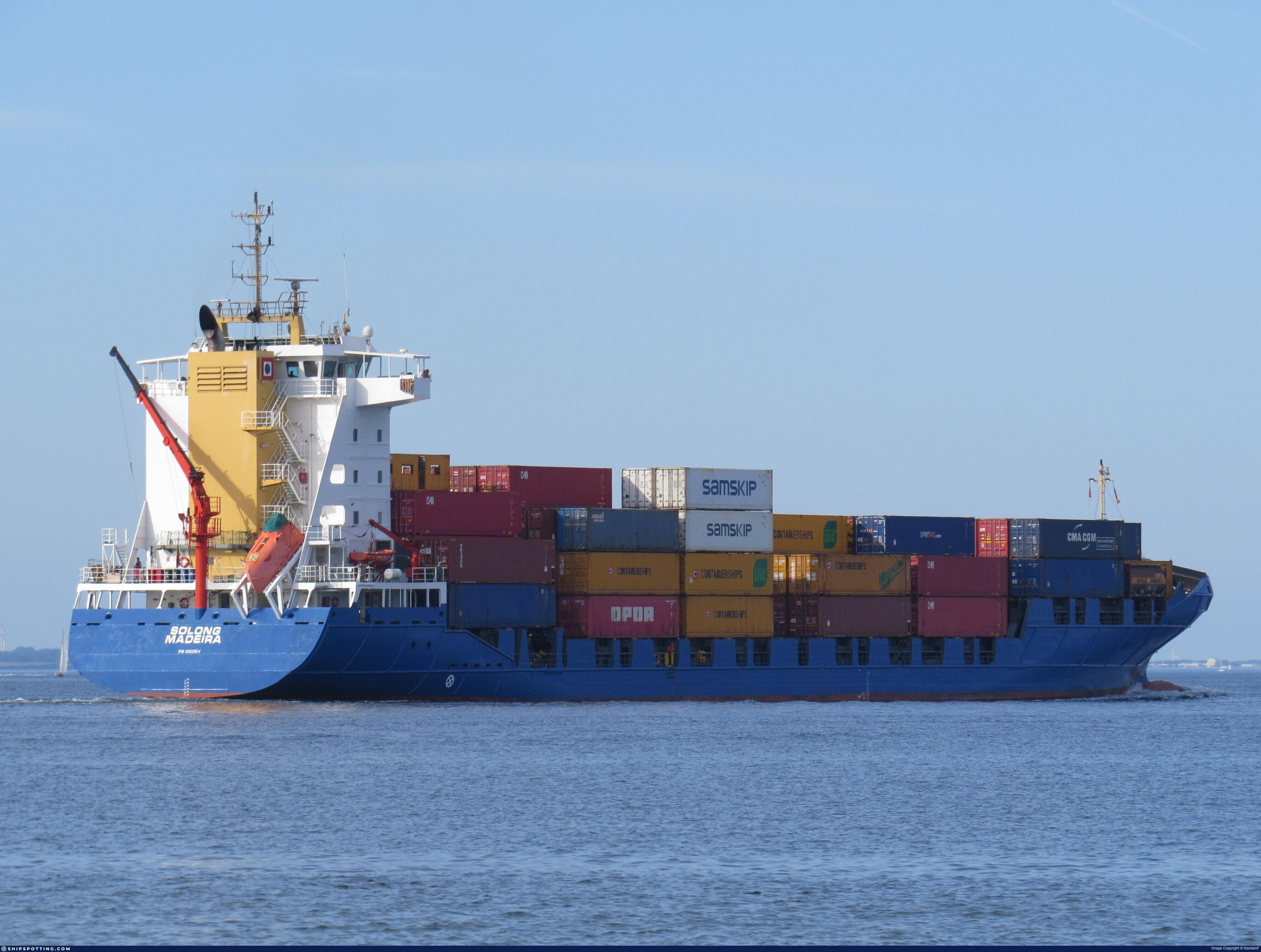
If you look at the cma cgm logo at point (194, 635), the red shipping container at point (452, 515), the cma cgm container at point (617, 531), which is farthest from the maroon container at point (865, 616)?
the cma cgm logo at point (194, 635)

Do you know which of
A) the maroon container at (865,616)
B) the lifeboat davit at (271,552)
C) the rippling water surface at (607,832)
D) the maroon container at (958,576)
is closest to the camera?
the rippling water surface at (607,832)

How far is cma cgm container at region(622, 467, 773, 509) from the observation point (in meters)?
61.4

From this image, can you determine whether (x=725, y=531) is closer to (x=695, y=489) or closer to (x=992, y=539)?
(x=695, y=489)

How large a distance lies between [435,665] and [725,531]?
11.9 meters

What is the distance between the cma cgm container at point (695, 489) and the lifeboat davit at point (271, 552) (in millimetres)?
12854

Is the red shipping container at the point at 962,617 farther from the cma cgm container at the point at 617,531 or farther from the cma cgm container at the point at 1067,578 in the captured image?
the cma cgm container at the point at 617,531

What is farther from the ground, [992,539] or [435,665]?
[992,539]

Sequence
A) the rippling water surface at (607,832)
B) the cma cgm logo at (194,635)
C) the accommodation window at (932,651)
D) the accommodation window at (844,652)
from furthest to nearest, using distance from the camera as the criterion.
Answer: the accommodation window at (932,651) → the accommodation window at (844,652) → the cma cgm logo at (194,635) → the rippling water surface at (607,832)

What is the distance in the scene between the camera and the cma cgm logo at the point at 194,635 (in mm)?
52969

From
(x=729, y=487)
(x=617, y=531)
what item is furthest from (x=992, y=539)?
(x=617, y=531)

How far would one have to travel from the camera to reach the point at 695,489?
6144 cm

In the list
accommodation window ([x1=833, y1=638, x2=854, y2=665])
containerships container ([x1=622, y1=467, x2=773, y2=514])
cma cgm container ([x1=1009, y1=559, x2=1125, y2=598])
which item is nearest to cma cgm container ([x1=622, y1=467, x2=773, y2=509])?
containerships container ([x1=622, y1=467, x2=773, y2=514])

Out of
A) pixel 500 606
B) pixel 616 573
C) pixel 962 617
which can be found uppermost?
pixel 616 573

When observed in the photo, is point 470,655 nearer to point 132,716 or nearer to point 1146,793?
point 132,716
